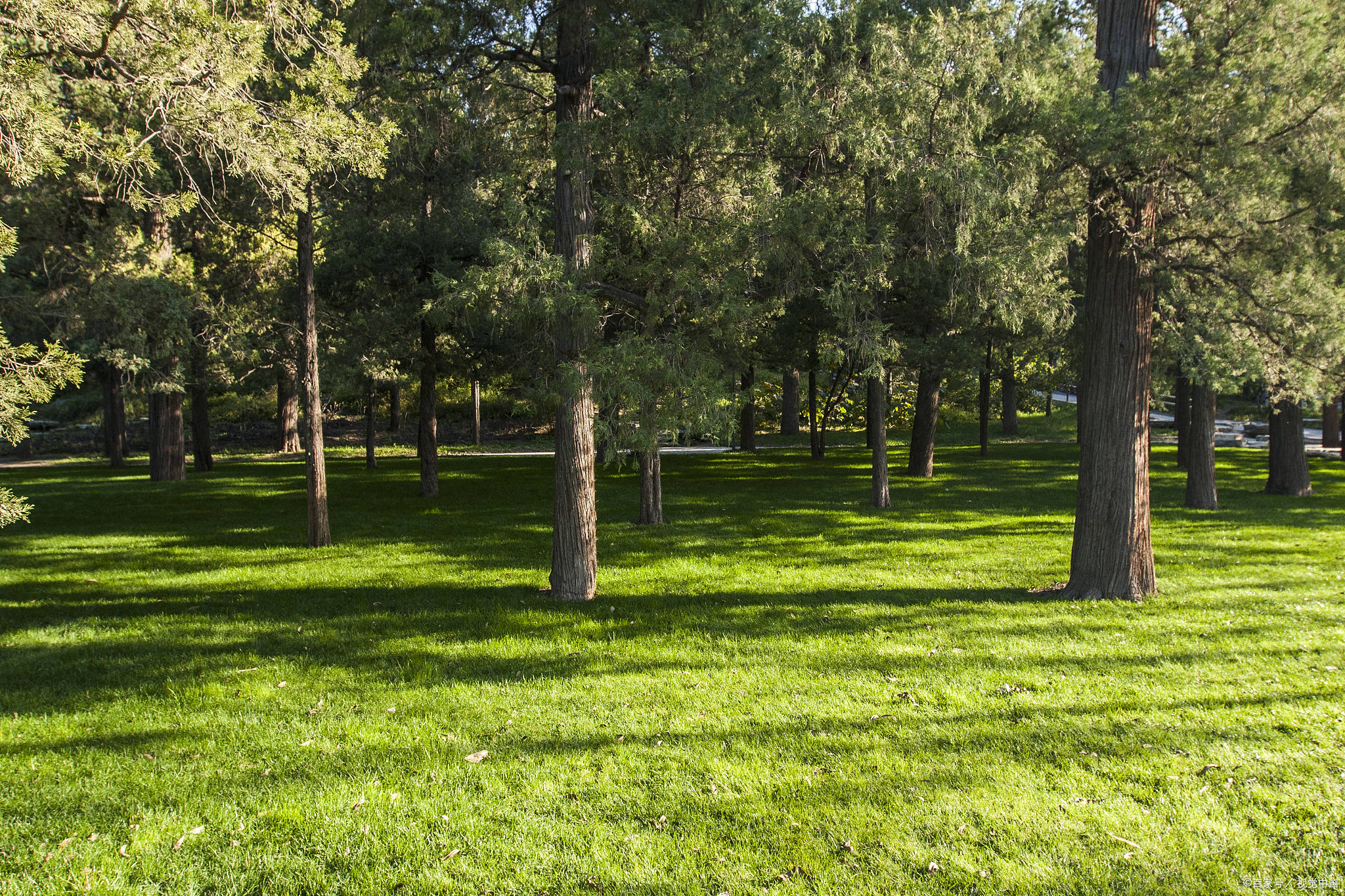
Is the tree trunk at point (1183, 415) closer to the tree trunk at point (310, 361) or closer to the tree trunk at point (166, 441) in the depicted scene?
the tree trunk at point (310, 361)

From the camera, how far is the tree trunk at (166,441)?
19.9 metres

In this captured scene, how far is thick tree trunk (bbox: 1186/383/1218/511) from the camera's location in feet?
46.7

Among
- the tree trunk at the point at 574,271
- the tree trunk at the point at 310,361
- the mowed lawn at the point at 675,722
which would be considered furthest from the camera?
the tree trunk at the point at 310,361

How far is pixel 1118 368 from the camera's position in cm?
810

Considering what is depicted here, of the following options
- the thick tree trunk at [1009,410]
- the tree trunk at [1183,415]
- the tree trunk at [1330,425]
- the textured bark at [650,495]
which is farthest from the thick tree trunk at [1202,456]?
the thick tree trunk at [1009,410]

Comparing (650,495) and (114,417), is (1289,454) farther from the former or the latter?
(114,417)

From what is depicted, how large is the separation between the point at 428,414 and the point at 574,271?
31.6ft

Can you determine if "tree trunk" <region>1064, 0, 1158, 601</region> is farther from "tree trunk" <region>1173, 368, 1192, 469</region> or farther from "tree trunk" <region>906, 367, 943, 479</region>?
"tree trunk" <region>1173, 368, 1192, 469</region>

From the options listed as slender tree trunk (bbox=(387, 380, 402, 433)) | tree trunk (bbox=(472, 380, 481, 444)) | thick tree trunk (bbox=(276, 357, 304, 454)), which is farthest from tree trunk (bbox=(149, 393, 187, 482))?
slender tree trunk (bbox=(387, 380, 402, 433))

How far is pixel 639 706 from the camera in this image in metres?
5.70

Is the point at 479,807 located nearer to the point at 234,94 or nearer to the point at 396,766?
the point at 396,766

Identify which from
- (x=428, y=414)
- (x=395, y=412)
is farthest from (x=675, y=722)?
(x=395, y=412)

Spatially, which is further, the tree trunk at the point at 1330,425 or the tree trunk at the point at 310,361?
the tree trunk at the point at 1330,425

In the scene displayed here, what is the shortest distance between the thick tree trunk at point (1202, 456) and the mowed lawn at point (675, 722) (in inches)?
120
